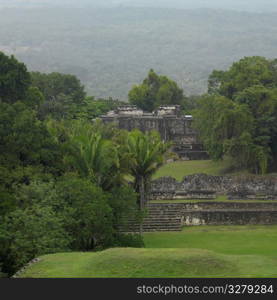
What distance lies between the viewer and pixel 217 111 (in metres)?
51.6

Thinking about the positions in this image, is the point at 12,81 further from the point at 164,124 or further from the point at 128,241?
the point at 164,124

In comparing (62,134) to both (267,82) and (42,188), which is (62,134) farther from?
(267,82)

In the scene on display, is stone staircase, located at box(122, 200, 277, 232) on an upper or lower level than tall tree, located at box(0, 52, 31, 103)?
lower

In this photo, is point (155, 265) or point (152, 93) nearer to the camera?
point (155, 265)

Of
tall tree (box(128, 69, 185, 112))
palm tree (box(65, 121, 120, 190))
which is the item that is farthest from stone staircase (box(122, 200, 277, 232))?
tall tree (box(128, 69, 185, 112))

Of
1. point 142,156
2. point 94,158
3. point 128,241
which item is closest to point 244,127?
point 142,156

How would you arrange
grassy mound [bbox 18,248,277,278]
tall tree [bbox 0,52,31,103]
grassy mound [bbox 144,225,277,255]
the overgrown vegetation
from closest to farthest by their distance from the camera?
grassy mound [bbox 18,248,277,278] < the overgrown vegetation < grassy mound [bbox 144,225,277,255] < tall tree [bbox 0,52,31,103]

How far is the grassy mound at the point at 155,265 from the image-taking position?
68.6 feet

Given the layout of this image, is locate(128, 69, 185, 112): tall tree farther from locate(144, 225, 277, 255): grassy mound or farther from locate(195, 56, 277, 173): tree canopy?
locate(144, 225, 277, 255): grassy mound

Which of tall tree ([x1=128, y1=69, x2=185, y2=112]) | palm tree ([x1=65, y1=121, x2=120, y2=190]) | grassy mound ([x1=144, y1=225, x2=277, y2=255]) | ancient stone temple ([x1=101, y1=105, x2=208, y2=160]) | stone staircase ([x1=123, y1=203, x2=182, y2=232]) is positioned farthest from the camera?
tall tree ([x1=128, y1=69, x2=185, y2=112])

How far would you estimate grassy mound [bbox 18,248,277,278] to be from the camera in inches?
823

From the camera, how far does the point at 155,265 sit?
70.1 feet

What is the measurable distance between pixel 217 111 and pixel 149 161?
16.7m
